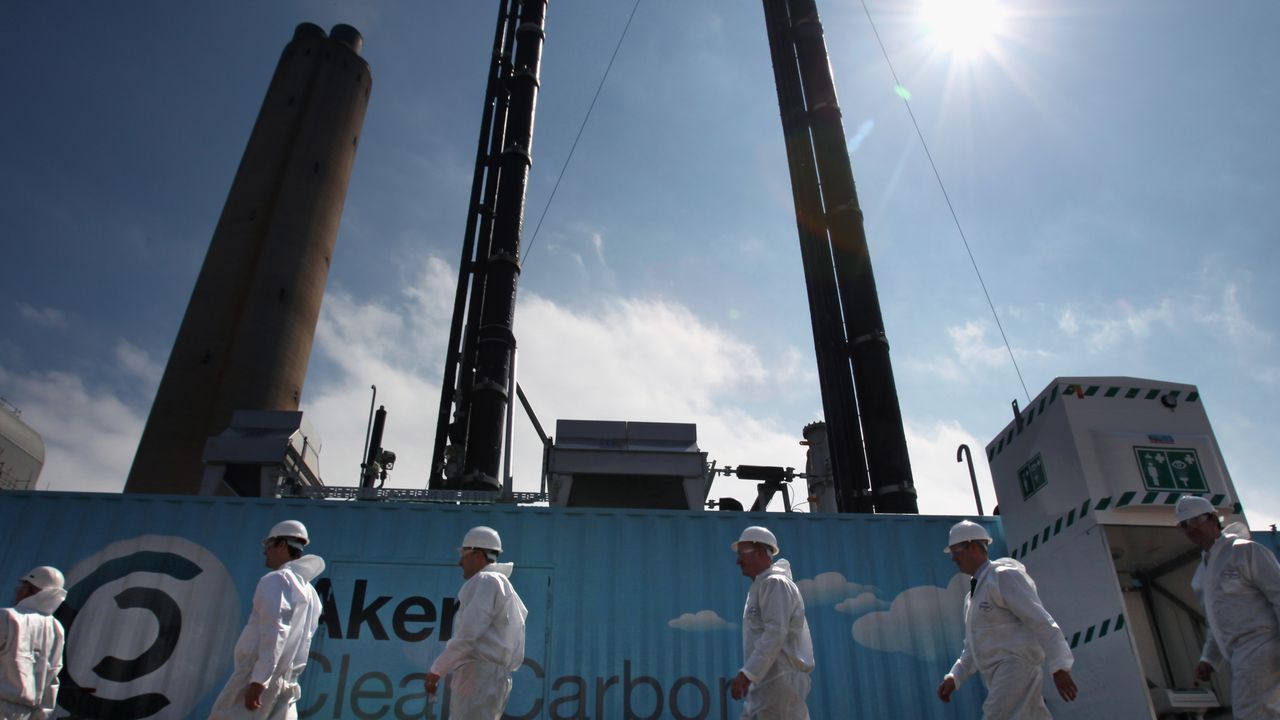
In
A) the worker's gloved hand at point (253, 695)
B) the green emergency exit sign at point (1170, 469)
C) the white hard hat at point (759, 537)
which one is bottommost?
the worker's gloved hand at point (253, 695)

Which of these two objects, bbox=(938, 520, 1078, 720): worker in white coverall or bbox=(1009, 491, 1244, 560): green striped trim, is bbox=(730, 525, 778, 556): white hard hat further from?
bbox=(1009, 491, 1244, 560): green striped trim

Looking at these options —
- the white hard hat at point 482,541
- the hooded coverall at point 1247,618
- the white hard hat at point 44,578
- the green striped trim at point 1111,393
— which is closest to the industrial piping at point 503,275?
the white hard hat at point 44,578

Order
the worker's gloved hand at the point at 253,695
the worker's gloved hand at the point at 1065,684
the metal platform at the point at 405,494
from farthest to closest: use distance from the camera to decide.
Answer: the metal platform at the point at 405,494
the worker's gloved hand at the point at 253,695
the worker's gloved hand at the point at 1065,684

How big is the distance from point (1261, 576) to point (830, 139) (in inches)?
428

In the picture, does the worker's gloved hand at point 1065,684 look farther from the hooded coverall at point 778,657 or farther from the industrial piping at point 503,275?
the industrial piping at point 503,275

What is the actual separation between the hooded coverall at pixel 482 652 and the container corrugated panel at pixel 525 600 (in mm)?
3196

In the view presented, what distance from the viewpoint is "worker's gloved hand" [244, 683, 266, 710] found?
4242mm

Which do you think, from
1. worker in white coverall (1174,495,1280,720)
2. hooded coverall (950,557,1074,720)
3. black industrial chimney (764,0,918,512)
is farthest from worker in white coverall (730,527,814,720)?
black industrial chimney (764,0,918,512)

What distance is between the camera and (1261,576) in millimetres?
4605

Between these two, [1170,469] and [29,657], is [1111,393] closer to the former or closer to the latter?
[1170,469]

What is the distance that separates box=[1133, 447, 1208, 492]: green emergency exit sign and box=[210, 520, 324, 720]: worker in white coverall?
6728mm

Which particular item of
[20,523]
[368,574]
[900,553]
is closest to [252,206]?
[20,523]

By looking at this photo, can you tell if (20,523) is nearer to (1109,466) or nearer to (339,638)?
(339,638)

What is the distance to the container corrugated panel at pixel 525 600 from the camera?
25.0 feet
